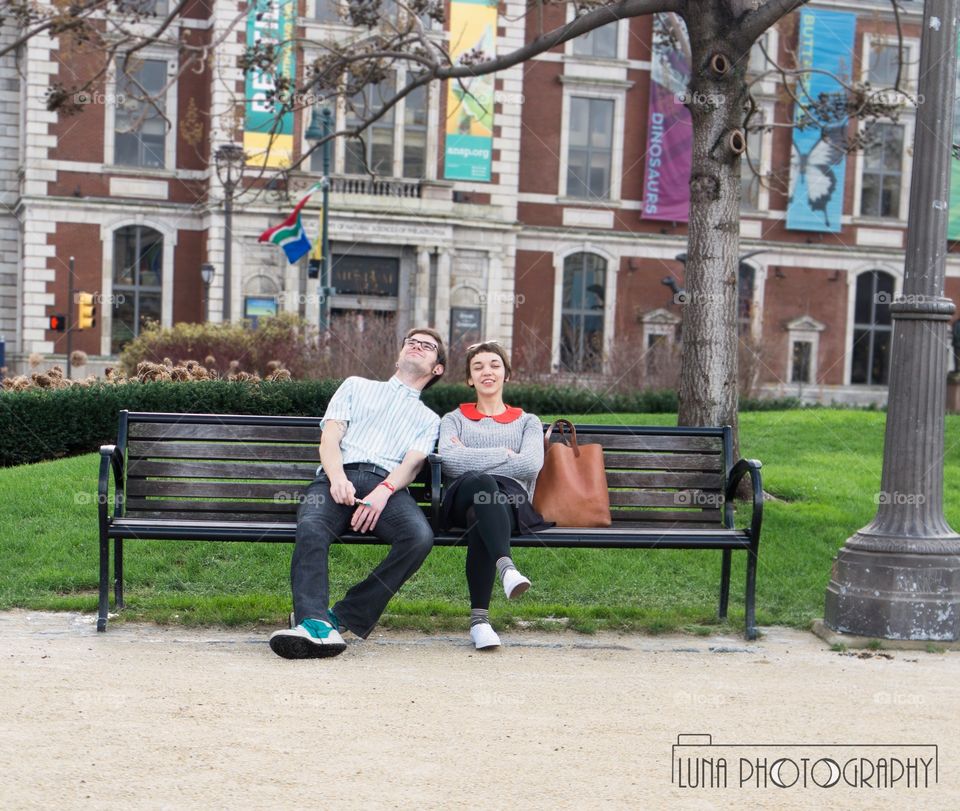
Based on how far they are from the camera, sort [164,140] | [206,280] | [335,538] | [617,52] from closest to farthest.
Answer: [335,538] → [206,280] → [164,140] → [617,52]

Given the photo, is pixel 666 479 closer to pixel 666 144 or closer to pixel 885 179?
pixel 666 144

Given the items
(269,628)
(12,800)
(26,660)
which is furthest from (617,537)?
(12,800)

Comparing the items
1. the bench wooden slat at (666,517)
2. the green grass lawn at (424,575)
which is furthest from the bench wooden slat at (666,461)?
the green grass lawn at (424,575)

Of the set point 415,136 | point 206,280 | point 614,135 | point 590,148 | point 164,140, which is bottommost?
point 206,280

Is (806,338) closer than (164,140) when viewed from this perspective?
No

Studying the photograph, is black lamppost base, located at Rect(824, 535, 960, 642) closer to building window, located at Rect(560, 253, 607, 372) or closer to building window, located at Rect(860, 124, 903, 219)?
building window, located at Rect(560, 253, 607, 372)

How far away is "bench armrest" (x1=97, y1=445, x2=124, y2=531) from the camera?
20.0 ft

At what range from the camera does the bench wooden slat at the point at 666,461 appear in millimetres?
7098

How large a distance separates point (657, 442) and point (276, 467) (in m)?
2.11

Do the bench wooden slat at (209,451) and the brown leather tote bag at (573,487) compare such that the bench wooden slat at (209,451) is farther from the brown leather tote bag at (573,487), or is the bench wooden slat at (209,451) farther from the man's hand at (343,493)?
the brown leather tote bag at (573,487)

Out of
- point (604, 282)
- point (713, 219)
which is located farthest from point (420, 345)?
point (604, 282)

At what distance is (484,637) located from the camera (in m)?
6.02

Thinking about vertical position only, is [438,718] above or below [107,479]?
below

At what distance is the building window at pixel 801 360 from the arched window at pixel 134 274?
19043mm
